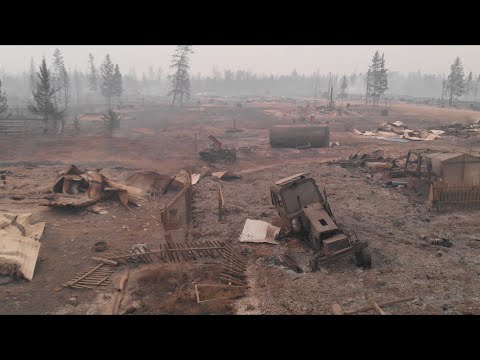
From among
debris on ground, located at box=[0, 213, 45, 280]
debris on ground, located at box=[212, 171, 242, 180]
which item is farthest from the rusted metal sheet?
debris on ground, located at box=[0, 213, 45, 280]

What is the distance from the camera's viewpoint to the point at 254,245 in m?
11.3

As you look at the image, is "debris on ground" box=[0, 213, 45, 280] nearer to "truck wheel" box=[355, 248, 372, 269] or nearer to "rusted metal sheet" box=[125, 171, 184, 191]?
"rusted metal sheet" box=[125, 171, 184, 191]

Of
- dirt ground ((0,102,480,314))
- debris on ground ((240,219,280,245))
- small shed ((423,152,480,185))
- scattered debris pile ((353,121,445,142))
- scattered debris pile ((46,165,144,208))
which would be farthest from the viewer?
scattered debris pile ((353,121,445,142))

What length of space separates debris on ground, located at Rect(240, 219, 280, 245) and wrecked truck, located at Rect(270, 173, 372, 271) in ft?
1.17

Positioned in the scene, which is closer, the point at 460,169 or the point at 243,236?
the point at 243,236

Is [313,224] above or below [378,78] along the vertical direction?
below

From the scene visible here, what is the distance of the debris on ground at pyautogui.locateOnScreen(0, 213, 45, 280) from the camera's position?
962 centimetres

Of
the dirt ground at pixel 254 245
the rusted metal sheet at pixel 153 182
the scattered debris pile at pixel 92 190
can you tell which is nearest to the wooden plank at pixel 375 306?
the dirt ground at pixel 254 245

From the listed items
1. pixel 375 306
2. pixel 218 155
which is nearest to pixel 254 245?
pixel 375 306

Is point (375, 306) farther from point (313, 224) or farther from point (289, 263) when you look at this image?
point (313, 224)

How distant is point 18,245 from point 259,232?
706 centimetres

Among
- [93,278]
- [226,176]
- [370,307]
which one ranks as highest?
[226,176]

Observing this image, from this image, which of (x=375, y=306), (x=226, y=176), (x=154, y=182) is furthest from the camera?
(x=226, y=176)

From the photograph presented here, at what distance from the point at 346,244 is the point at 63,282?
7.56 meters
